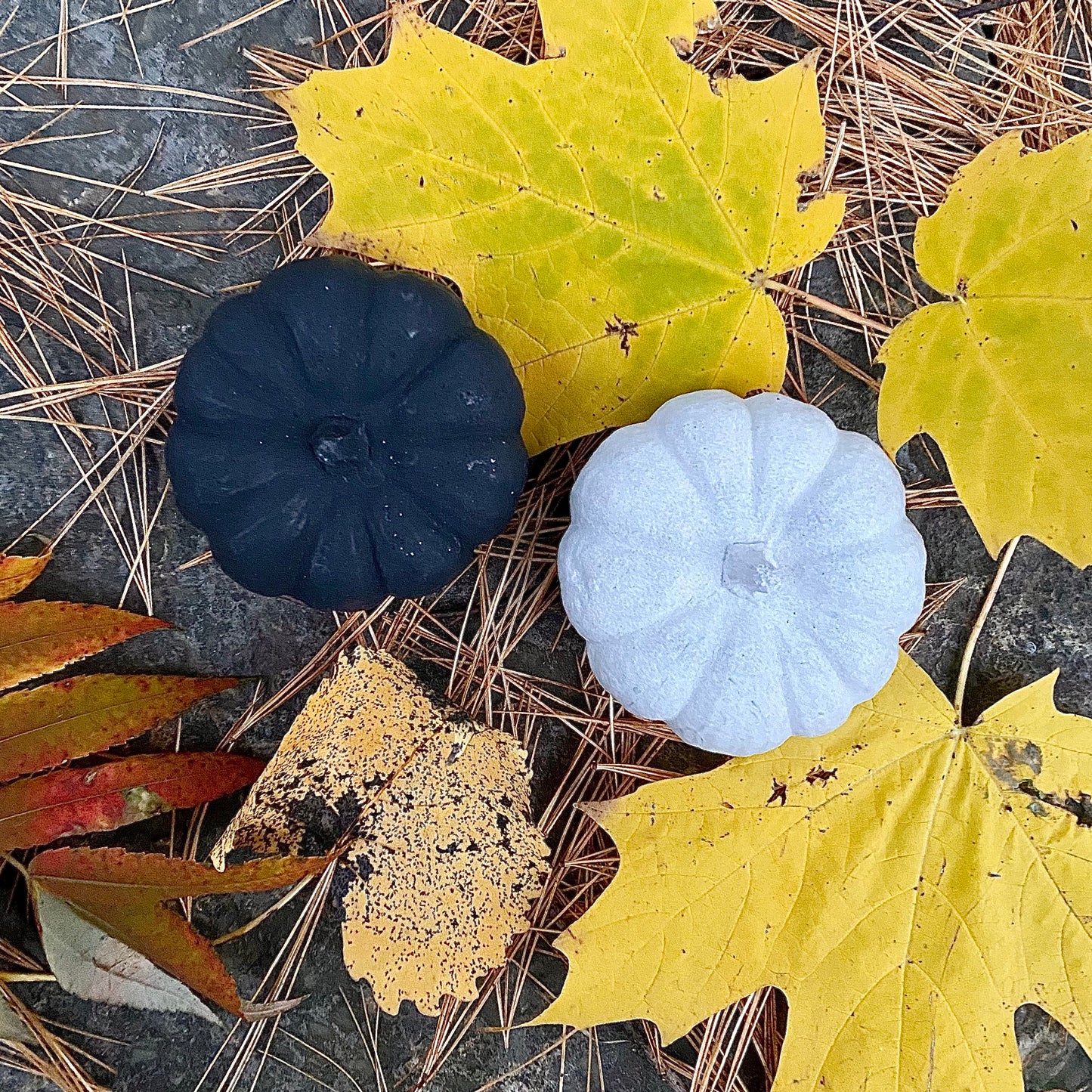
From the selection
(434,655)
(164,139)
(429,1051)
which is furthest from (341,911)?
(164,139)

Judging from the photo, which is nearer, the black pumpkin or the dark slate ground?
the black pumpkin

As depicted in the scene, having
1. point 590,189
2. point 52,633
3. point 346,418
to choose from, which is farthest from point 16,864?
point 590,189

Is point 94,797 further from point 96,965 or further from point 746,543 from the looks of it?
point 746,543

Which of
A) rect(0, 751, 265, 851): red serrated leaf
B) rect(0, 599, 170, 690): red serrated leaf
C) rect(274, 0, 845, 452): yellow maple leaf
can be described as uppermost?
rect(274, 0, 845, 452): yellow maple leaf

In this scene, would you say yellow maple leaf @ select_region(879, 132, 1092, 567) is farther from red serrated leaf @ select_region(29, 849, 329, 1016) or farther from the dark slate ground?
red serrated leaf @ select_region(29, 849, 329, 1016)

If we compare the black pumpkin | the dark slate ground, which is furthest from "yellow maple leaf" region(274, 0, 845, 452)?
the dark slate ground

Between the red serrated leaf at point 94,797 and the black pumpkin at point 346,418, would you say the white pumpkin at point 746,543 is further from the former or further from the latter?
the red serrated leaf at point 94,797

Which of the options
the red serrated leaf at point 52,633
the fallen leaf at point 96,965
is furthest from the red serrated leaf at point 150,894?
the red serrated leaf at point 52,633
